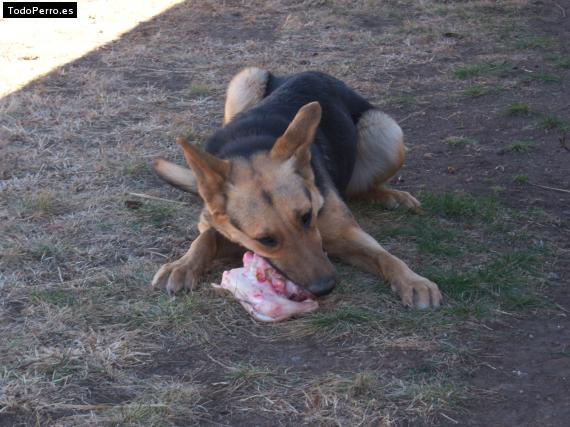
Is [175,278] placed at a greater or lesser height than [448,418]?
lesser

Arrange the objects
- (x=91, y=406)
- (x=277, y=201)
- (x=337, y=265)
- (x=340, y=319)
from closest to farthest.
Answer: (x=91, y=406) < (x=277, y=201) < (x=340, y=319) < (x=337, y=265)

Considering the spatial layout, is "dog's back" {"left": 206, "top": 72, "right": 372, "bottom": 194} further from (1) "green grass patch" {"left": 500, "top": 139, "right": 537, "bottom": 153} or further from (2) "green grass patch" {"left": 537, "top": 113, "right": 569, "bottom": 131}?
(2) "green grass patch" {"left": 537, "top": 113, "right": 569, "bottom": 131}

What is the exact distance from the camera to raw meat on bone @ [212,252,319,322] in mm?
4312

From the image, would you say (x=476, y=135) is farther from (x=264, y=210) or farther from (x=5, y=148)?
(x=5, y=148)

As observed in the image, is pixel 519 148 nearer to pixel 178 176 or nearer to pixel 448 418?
pixel 178 176

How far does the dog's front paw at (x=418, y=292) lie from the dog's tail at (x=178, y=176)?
4.24ft

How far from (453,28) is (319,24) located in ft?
5.50

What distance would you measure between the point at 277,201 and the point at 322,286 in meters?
0.49

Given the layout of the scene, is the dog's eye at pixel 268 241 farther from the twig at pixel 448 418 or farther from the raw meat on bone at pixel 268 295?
the twig at pixel 448 418

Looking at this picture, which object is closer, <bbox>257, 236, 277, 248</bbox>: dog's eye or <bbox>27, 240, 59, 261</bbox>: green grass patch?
<bbox>257, 236, 277, 248</bbox>: dog's eye

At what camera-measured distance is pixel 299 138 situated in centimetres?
446

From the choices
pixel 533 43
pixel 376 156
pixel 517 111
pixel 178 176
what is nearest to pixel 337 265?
pixel 178 176

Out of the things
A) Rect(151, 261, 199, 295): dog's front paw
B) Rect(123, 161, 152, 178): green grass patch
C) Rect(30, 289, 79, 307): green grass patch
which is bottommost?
Rect(123, 161, 152, 178): green grass patch

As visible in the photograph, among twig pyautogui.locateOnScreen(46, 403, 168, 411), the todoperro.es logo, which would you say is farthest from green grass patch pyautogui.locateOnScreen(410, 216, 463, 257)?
the todoperro.es logo
